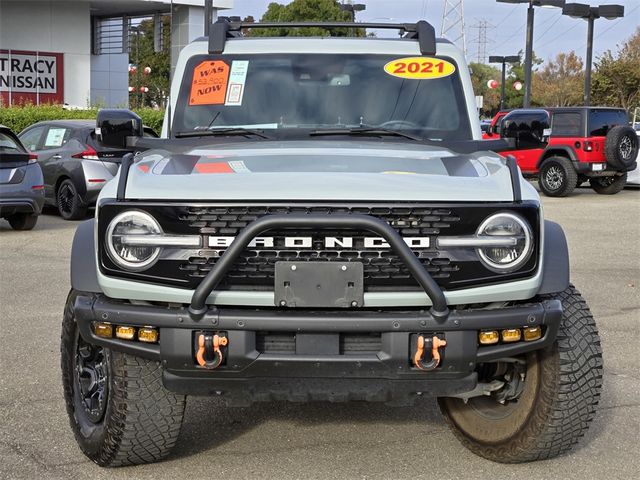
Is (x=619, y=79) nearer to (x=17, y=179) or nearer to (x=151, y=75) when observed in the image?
(x=151, y=75)

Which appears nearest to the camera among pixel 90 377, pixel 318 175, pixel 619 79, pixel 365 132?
pixel 318 175

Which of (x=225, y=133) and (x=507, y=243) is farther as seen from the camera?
(x=225, y=133)

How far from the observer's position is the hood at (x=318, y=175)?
3.82 m

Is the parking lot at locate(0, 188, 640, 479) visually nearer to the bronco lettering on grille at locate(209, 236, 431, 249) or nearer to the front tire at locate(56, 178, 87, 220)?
the bronco lettering on grille at locate(209, 236, 431, 249)

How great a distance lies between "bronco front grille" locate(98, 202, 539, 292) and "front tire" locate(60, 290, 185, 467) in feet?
1.71

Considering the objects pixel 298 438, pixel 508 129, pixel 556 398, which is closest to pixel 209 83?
pixel 508 129

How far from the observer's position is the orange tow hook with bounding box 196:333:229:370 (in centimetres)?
374

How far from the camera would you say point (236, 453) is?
461 cm

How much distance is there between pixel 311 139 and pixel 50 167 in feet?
36.4

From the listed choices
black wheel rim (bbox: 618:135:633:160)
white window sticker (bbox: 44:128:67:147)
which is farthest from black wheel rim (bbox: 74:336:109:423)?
black wheel rim (bbox: 618:135:633:160)

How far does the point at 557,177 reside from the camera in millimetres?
20906

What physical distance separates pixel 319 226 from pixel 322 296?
0.26m

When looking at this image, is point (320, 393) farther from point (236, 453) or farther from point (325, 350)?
point (236, 453)

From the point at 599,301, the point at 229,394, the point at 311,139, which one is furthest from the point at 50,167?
the point at 229,394
